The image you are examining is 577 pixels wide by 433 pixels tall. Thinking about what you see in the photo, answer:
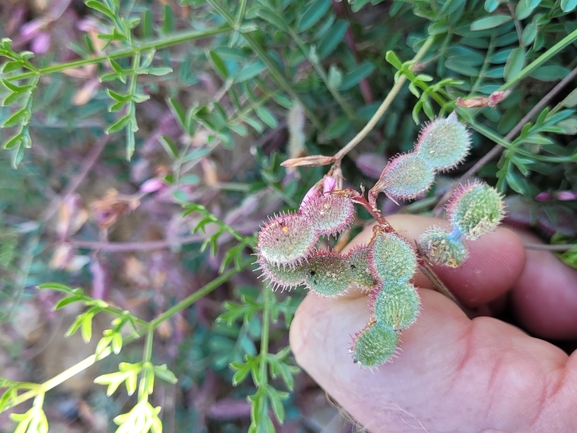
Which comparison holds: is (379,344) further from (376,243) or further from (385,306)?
(376,243)

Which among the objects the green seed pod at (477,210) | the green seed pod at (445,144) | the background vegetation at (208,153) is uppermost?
the green seed pod at (445,144)

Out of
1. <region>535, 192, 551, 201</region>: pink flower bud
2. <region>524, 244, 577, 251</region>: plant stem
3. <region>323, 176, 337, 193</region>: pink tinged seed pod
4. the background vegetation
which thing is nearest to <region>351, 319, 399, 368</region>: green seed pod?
<region>323, 176, 337, 193</region>: pink tinged seed pod

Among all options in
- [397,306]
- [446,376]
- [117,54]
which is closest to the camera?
[397,306]

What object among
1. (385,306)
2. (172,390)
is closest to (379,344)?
(385,306)

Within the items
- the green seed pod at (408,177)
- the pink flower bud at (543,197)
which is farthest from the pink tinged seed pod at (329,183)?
the pink flower bud at (543,197)

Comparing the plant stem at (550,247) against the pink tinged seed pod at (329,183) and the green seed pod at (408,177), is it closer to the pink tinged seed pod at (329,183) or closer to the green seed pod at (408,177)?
the green seed pod at (408,177)

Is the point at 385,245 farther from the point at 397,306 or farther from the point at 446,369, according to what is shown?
the point at 446,369

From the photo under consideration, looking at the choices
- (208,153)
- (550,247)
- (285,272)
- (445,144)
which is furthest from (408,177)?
(208,153)
